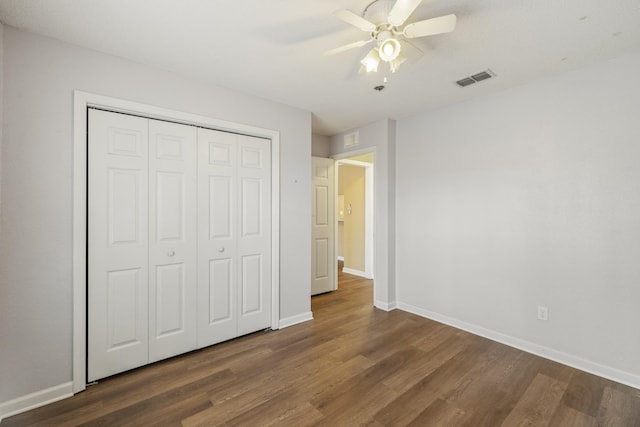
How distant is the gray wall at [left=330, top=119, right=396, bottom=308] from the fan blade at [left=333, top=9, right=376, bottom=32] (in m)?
2.21

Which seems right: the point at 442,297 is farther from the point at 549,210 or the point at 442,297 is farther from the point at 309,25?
the point at 309,25

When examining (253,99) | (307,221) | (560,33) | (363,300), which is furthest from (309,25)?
(363,300)

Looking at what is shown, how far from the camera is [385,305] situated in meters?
3.72

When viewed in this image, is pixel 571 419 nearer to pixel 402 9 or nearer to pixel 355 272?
pixel 402 9

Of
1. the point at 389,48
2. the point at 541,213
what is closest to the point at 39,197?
the point at 389,48

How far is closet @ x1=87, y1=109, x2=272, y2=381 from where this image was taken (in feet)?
7.20

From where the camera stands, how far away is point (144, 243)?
2.37 m

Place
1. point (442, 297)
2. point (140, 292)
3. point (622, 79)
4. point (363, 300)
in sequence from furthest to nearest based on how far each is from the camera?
point (363, 300)
point (442, 297)
point (140, 292)
point (622, 79)

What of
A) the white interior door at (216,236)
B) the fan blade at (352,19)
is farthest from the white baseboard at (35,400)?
the fan blade at (352,19)

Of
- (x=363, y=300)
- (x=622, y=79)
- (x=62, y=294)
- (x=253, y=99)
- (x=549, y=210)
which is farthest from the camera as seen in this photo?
(x=363, y=300)

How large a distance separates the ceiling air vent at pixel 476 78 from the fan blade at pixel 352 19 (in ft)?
4.74

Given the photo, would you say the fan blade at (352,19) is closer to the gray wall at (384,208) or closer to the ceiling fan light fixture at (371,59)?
the ceiling fan light fixture at (371,59)

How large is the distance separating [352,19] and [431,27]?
45cm

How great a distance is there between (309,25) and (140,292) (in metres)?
2.45
